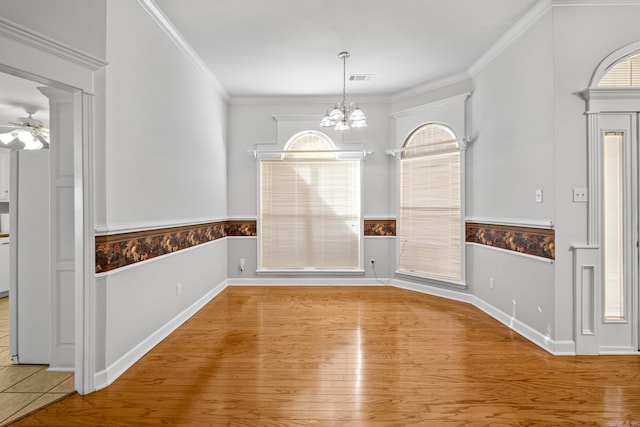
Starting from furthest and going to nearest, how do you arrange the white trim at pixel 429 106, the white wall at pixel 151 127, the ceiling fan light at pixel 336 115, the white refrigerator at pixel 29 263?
the white trim at pixel 429 106 < the ceiling fan light at pixel 336 115 < the white refrigerator at pixel 29 263 < the white wall at pixel 151 127

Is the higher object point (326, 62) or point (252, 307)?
point (326, 62)

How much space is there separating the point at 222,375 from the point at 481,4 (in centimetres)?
379

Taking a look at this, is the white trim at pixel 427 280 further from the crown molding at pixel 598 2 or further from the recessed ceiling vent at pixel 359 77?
the crown molding at pixel 598 2

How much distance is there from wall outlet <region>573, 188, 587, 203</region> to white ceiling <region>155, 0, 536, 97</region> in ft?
5.56

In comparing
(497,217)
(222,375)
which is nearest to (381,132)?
(497,217)

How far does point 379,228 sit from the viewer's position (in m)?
5.48

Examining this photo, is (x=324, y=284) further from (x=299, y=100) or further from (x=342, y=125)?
(x=299, y=100)

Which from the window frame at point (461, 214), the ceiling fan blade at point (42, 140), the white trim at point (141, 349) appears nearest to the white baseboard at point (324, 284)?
the white trim at point (141, 349)

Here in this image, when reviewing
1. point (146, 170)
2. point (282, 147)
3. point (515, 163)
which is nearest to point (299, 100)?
point (282, 147)

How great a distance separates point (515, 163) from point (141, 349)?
155 inches

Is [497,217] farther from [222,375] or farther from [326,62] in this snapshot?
[222,375]

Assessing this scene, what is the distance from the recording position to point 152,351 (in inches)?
120

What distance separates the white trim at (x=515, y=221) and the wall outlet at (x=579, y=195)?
27 centimetres

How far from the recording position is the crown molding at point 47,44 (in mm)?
1888
